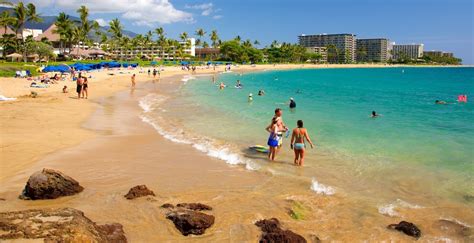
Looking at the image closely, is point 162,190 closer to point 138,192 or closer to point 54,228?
point 138,192

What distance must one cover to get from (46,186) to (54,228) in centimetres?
261

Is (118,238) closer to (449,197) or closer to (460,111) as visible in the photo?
(449,197)

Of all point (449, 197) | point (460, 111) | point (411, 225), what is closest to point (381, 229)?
point (411, 225)

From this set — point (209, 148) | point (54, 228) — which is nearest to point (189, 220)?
point (54, 228)

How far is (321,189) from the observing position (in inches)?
328

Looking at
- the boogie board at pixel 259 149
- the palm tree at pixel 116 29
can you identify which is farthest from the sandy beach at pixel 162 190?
the palm tree at pixel 116 29

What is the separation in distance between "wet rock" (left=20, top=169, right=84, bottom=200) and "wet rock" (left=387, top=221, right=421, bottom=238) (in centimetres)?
589

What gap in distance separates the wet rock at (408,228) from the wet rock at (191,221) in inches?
121

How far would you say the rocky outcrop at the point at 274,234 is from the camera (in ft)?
17.5

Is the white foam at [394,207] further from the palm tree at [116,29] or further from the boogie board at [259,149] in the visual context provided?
the palm tree at [116,29]

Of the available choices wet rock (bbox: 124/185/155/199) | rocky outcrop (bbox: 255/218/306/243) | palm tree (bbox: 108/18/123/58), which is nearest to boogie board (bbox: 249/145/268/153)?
wet rock (bbox: 124/185/155/199)

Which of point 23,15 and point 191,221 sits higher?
point 23,15

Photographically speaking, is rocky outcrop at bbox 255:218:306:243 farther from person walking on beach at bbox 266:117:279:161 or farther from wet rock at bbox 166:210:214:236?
person walking on beach at bbox 266:117:279:161

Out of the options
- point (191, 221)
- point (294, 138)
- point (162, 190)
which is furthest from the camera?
point (294, 138)
